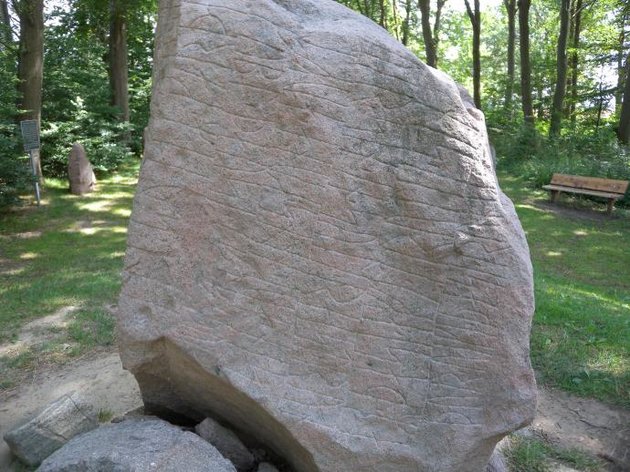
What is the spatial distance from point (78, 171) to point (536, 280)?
876 cm

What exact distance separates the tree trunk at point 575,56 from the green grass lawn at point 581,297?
33.5 ft

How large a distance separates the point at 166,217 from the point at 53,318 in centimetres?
337

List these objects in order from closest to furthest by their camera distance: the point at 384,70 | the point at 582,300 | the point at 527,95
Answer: the point at 384,70, the point at 582,300, the point at 527,95

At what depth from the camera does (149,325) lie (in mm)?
2971

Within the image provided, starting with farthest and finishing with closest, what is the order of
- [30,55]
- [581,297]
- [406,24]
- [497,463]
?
[406,24] → [30,55] → [581,297] → [497,463]

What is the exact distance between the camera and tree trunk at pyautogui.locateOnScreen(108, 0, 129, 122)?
1439 cm

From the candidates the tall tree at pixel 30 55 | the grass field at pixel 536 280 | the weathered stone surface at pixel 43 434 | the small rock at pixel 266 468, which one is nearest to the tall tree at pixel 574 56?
the grass field at pixel 536 280

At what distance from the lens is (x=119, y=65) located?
14.7 meters

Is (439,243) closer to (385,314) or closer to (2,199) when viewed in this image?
(385,314)

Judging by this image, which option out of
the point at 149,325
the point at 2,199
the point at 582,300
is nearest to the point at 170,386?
the point at 149,325

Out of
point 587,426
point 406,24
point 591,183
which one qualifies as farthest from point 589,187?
point 406,24

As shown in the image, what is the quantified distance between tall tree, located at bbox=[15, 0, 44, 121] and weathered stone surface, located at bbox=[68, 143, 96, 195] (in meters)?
1.11

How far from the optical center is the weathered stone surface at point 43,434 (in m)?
3.41

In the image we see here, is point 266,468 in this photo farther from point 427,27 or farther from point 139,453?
point 427,27
